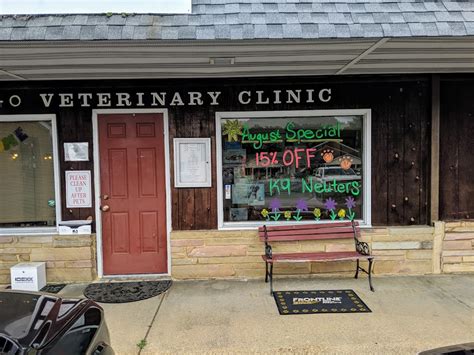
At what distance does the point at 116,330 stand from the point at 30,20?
9.89ft

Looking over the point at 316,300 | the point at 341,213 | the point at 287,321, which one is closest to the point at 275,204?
the point at 341,213

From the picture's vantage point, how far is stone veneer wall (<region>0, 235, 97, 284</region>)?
17.6ft

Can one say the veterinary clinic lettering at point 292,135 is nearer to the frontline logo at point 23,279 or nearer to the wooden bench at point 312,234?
the wooden bench at point 312,234

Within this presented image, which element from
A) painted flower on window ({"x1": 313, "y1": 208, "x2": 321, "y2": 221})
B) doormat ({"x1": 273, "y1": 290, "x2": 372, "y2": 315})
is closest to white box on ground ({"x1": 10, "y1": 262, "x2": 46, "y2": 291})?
doormat ({"x1": 273, "y1": 290, "x2": 372, "y2": 315})

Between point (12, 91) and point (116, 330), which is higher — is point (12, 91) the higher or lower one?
the higher one

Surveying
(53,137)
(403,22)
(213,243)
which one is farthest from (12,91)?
(403,22)

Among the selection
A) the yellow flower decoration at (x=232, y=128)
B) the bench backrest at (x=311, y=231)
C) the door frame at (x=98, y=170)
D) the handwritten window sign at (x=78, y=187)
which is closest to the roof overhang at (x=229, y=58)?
the door frame at (x=98, y=170)

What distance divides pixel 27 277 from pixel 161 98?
9.11 ft

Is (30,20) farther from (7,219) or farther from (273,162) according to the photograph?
(273,162)

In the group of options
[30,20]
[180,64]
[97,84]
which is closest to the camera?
[30,20]

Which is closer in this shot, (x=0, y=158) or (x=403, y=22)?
(x=403, y=22)

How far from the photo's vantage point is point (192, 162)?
5.45 m

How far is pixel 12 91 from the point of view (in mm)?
5367

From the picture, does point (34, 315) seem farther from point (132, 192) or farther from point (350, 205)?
point (350, 205)
